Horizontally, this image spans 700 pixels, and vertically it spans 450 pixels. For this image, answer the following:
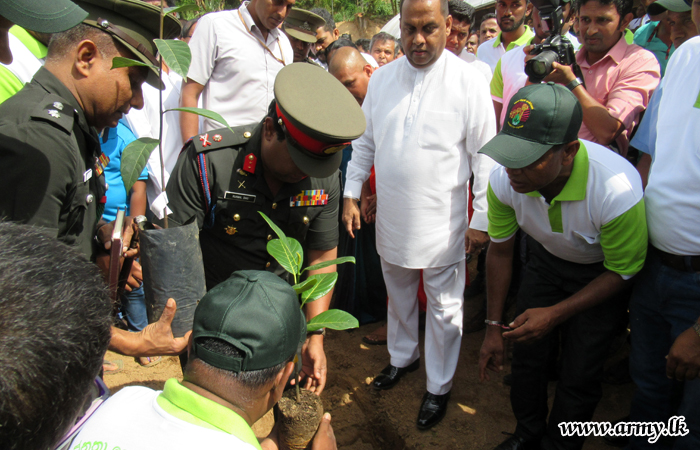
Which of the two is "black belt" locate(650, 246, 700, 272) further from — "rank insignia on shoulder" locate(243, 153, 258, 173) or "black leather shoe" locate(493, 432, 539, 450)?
"rank insignia on shoulder" locate(243, 153, 258, 173)

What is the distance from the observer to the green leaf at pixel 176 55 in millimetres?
1324

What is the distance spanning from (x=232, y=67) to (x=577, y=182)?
2178 millimetres

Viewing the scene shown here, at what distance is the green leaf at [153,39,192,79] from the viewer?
1.32 m

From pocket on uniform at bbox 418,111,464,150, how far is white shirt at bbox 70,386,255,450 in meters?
1.85

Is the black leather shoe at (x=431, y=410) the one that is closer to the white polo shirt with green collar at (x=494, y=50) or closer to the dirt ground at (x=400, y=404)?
the dirt ground at (x=400, y=404)

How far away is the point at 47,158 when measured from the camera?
1.36 m

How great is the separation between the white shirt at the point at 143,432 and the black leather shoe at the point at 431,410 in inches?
73.8

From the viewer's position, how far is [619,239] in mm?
1891

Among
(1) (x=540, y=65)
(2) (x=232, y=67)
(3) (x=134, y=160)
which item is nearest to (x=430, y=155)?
(1) (x=540, y=65)

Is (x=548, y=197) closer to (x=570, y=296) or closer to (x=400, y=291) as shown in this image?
(x=570, y=296)

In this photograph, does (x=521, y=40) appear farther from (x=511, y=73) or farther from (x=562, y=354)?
(x=562, y=354)

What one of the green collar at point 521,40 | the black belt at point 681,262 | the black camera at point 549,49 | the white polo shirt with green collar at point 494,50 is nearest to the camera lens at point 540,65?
the black camera at point 549,49

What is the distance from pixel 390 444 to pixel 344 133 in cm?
184

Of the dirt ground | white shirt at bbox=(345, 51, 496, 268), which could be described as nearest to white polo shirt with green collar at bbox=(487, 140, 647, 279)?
white shirt at bbox=(345, 51, 496, 268)
